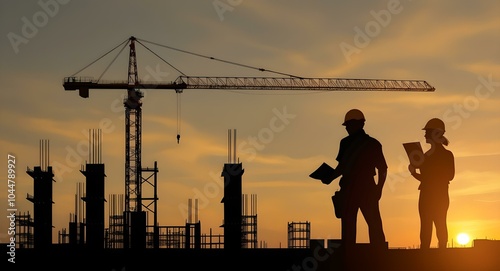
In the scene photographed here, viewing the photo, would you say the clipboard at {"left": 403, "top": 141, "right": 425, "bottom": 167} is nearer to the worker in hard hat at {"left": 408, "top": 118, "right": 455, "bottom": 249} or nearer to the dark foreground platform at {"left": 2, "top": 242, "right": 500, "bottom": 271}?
the worker in hard hat at {"left": 408, "top": 118, "right": 455, "bottom": 249}

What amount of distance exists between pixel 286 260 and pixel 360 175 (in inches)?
91.7

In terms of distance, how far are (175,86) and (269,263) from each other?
81.4 m

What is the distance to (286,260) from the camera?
53.3ft

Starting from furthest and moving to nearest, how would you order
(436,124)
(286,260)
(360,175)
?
1. (286,260)
2. (436,124)
3. (360,175)

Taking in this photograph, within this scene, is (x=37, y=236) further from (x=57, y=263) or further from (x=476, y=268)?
(x=476, y=268)

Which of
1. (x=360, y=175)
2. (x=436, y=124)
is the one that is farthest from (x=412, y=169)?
(x=360, y=175)

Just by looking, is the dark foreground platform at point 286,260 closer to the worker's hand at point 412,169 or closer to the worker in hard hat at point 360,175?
the worker in hard hat at point 360,175

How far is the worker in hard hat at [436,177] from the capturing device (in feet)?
51.9

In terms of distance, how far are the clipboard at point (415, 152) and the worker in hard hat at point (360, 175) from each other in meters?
1.02

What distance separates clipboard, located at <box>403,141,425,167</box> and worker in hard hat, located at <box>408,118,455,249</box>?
2.1 inches

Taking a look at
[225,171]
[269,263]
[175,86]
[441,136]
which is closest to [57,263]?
[269,263]

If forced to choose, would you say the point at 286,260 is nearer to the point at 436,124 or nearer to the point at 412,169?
the point at 412,169

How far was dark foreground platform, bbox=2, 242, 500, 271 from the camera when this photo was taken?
45.1 ft

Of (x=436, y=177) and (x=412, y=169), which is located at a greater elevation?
(x=412, y=169)
